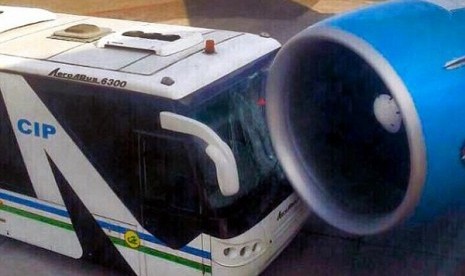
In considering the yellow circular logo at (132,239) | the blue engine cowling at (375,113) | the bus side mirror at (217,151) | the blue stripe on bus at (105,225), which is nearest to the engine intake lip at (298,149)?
the blue engine cowling at (375,113)

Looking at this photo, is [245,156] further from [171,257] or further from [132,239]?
[132,239]

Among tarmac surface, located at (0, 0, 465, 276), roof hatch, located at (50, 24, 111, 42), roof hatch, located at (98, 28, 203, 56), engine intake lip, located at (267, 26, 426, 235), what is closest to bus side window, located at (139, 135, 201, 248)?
engine intake lip, located at (267, 26, 426, 235)

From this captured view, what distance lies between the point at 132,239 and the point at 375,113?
226cm

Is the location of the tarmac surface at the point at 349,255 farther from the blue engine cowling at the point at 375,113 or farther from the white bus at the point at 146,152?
the blue engine cowling at the point at 375,113

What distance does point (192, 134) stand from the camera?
516 centimetres

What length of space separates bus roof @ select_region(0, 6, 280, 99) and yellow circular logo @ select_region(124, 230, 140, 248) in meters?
1.21

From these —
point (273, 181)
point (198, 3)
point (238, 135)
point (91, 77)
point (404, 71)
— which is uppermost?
point (404, 71)

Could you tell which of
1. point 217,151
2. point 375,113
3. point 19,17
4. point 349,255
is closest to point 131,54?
point 217,151

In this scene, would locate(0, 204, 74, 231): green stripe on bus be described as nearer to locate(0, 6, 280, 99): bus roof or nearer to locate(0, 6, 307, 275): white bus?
locate(0, 6, 307, 275): white bus

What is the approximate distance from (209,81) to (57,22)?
2.46 m

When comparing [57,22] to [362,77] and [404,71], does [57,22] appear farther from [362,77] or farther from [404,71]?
[404,71]

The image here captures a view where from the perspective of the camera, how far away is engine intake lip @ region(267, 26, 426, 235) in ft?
14.3

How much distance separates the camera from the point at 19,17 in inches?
275

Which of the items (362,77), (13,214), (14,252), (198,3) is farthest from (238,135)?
(198,3)
